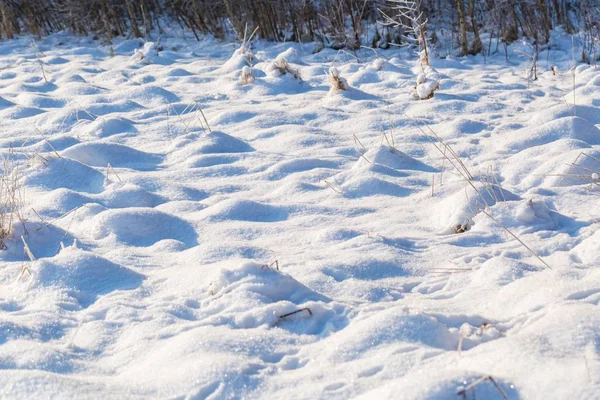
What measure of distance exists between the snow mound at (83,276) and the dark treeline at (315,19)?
429cm

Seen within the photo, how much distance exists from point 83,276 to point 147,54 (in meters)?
5.24

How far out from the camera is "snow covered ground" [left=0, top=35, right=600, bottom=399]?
1.76m

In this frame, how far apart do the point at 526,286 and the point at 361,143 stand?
6.84 feet

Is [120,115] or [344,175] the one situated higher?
[120,115]

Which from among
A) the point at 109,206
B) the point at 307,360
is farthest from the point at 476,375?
the point at 109,206

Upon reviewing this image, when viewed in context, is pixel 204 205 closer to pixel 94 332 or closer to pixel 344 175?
pixel 344 175

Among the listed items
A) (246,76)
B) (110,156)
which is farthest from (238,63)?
(110,156)

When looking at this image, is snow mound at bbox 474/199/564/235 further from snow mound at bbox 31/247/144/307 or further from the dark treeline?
the dark treeline

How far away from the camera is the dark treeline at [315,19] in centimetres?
703

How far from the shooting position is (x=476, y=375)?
1.58 meters

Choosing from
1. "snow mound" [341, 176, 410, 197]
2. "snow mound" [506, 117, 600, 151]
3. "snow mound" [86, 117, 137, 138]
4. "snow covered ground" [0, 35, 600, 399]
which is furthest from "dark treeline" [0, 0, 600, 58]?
"snow mound" [341, 176, 410, 197]

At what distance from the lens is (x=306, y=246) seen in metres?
2.72

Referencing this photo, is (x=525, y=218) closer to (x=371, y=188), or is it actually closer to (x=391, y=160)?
(x=371, y=188)

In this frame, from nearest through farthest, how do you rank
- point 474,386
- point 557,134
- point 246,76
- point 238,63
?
point 474,386 < point 557,134 < point 246,76 < point 238,63
